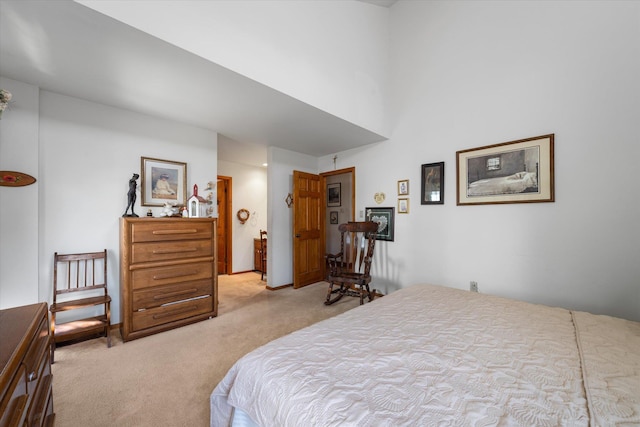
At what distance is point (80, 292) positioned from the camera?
7.89ft

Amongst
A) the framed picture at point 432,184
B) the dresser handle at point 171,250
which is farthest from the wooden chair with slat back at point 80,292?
the framed picture at point 432,184

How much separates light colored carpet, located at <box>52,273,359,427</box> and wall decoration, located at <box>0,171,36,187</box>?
1.49 metres

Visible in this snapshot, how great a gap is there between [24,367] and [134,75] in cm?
207

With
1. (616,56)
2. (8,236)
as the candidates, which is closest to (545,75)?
(616,56)

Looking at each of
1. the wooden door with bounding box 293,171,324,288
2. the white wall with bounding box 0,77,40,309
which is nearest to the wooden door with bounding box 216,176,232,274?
the wooden door with bounding box 293,171,324,288

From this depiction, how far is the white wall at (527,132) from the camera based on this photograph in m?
1.99

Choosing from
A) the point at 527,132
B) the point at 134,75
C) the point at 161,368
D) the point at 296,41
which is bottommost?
the point at 161,368

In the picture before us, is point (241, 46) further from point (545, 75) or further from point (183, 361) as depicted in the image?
point (545, 75)

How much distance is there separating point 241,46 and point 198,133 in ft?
5.29

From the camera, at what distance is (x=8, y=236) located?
2035mm

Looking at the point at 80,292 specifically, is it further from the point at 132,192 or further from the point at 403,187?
the point at 403,187

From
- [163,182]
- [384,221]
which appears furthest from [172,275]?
[384,221]

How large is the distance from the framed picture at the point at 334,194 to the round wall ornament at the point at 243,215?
192 centimetres

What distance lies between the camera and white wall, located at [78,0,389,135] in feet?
5.30
